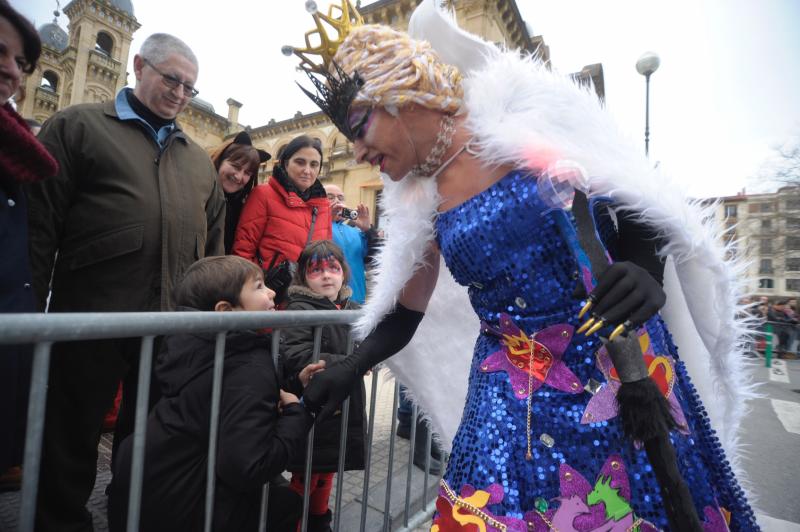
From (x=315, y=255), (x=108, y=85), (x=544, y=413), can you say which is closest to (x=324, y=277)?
(x=315, y=255)

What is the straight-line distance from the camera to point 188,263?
2.29m

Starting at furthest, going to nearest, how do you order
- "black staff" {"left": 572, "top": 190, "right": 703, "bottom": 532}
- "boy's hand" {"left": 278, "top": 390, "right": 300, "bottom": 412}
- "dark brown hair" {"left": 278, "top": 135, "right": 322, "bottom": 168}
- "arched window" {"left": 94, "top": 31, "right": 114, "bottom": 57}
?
"arched window" {"left": 94, "top": 31, "right": 114, "bottom": 57}
"dark brown hair" {"left": 278, "top": 135, "right": 322, "bottom": 168}
"boy's hand" {"left": 278, "top": 390, "right": 300, "bottom": 412}
"black staff" {"left": 572, "top": 190, "right": 703, "bottom": 532}

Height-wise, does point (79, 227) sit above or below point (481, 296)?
above

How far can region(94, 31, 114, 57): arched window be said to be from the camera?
116 ft

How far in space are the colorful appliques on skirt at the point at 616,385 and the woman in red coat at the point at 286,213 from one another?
230cm

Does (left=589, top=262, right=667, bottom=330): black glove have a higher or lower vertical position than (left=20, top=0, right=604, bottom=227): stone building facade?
lower

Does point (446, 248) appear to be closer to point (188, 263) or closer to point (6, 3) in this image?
point (188, 263)

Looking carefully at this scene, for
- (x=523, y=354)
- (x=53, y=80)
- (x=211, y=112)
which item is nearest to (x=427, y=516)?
(x=523, y=354)

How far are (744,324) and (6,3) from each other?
8.81 feet

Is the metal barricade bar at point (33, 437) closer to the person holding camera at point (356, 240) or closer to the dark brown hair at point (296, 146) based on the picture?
the dark brown hair at point (296, 146)

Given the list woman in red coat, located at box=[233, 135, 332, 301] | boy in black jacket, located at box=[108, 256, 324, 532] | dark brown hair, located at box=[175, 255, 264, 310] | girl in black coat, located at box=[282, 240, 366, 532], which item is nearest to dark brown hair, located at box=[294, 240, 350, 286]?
girl in black coat, located at box=[282, 240, 366, 532]

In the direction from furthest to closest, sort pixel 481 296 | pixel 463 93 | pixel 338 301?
pixel 338 301 < pixel 463 93 < pixel 481 296

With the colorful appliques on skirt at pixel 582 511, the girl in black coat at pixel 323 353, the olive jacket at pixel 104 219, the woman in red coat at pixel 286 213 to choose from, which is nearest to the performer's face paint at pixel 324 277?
the girl in black coat at pixel 323 353

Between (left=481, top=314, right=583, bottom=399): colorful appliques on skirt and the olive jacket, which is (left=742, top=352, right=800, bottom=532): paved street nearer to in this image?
(left=481, top=314, right=583, bottom=399): colorful appliques on skirt
